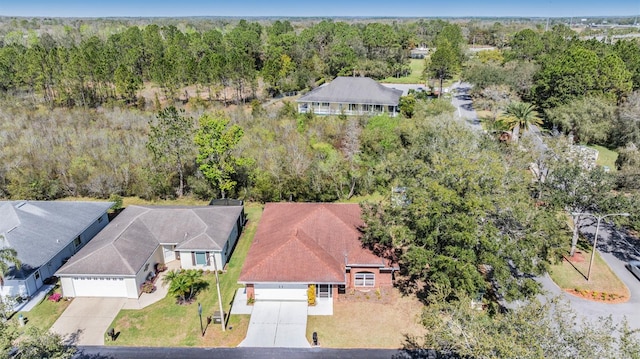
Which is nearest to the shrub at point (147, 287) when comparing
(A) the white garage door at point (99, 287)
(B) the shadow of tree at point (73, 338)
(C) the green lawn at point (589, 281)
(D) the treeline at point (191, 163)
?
(A) the white garage door at point (99, 287)

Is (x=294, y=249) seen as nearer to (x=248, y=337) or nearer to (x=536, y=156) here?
(x=248, y=337)

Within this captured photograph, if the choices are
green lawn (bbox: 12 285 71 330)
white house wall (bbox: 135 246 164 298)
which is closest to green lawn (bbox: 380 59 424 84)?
white house wall (bbox: 135 246 164 298)

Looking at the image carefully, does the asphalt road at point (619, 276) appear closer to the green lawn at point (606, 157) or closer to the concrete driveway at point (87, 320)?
the green lawn at point (606, 157)

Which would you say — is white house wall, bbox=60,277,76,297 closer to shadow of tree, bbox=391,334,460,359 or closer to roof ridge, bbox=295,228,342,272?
roof ridge, bbox=295,228,342,272

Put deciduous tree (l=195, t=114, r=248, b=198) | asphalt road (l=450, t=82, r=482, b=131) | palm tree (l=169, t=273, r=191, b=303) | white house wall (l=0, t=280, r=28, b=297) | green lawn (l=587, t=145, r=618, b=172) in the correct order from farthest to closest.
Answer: asphalt road (l=450, t=82, r=482, b=131) < green lawn (l=587, t=145, r=618, b=172) < deciduous tree (l=195, t=114, r=248, b=198) < white house wall (l=0, t=280, r=28, b=297) < palm tree (l=169, t=273, r=191, b=303)

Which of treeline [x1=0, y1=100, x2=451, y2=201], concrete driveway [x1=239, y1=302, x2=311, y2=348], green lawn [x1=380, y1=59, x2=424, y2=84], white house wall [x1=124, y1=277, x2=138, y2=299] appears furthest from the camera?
green lawn [x1=380, y1=59, x2=424, y2=84]

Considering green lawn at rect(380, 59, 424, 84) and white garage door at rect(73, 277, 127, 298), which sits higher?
green lawn at rect(380, 59, 424, 84)

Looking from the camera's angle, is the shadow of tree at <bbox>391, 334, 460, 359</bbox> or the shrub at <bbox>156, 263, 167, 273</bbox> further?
the shrub at <bbox>156, 263, 167, 273</bbox>

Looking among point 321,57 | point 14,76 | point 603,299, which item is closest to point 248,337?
point 603,299
